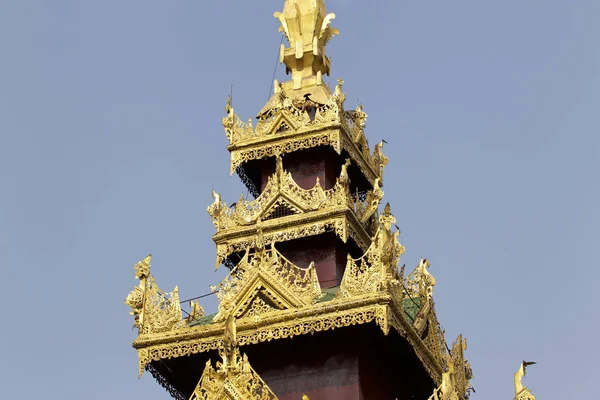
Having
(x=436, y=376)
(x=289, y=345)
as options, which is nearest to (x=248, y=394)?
(x=289, y=345)

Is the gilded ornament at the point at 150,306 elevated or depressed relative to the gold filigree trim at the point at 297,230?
depressed

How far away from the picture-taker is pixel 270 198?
3053 centimetres

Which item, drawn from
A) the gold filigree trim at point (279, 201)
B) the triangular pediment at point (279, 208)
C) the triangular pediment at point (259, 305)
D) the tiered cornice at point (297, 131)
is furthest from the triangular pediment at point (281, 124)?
the triangular pediment at point (259, 305)

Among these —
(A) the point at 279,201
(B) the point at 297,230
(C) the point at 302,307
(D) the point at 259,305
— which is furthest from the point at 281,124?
(C) the point at 302,307

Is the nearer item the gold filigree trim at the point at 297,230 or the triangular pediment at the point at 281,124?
the gold filigree trim at the point at 297,230

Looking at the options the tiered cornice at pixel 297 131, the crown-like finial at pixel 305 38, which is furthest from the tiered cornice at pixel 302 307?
the crown-like finial at pixel 305 38

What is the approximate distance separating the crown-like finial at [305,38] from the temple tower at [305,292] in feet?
0.69

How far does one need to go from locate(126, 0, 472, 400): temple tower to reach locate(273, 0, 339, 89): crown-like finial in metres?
0.21

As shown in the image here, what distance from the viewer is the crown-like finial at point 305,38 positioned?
33.0m

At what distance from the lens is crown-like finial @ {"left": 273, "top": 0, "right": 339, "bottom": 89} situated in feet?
108

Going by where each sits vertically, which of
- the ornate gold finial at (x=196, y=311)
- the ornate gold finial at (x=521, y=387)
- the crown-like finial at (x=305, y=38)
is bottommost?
the ornate gold finial at (x=521, y=387)

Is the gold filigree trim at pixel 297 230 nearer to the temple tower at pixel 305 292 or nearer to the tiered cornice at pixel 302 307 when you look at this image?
the temple tower at pixel 305 292

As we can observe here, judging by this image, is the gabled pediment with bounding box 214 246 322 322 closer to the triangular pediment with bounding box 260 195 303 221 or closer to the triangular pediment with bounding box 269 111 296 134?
the triangular pediment with bounding box 260 195 303 221

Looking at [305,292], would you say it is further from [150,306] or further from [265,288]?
[150,306]
